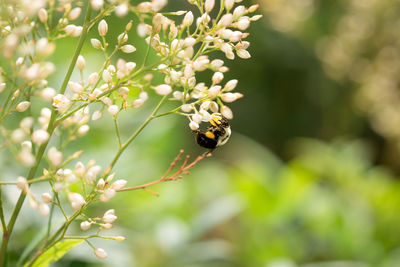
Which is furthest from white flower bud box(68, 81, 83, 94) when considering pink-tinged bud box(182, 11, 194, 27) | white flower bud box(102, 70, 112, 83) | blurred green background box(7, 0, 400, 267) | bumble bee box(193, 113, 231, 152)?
blurred green background box(7, 0, 400, 267)

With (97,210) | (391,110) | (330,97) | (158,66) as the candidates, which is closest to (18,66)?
(158,66)

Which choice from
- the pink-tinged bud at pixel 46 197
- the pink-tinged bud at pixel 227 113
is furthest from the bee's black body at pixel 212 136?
the pink-tinged bud at pixel 46 197

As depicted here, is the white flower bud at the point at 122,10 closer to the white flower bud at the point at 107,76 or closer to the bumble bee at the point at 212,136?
the white flower bud at the point at 107,76

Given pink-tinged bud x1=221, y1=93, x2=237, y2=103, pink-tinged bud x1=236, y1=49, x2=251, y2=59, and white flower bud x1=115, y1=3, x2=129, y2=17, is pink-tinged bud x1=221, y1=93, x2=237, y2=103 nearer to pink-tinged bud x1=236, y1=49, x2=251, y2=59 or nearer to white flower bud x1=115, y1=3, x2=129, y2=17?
pink-tinged bud x1=236, y1=49, x2=251, y2=59

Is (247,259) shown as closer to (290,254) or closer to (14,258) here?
(290,254)

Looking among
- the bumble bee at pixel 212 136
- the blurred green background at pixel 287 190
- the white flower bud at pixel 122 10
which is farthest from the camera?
the blurred green background at pixel 287 190

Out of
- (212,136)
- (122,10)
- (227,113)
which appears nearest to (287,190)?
(212,136)

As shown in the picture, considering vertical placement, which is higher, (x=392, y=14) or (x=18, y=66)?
(x=18, y=66)
